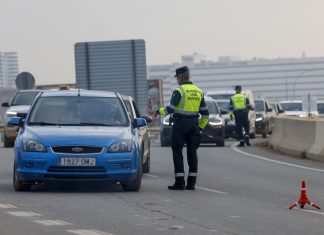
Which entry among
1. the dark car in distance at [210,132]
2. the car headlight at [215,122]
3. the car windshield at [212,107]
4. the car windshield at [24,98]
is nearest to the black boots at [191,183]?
the dark car in distance at [210,132]

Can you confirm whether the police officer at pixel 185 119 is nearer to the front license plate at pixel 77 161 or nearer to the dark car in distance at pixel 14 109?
the front license plate at pixel 77 161

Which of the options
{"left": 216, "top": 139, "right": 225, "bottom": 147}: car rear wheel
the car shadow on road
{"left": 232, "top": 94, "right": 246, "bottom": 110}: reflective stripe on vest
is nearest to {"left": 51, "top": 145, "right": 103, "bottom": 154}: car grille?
the car shadow on road

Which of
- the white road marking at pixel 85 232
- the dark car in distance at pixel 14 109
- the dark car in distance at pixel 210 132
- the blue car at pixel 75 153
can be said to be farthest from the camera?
the dark car in distance at pixel 210 132

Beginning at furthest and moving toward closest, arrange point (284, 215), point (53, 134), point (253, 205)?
1. point (53, 134)
2. point (253, 205)
3. point (284, 215)

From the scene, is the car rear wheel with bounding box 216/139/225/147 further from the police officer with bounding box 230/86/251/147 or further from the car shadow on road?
the car shadow on road

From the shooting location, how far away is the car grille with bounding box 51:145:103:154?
1678 centimetres

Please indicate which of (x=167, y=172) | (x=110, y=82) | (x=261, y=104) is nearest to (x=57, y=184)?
(x=167, y=172)

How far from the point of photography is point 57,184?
18.6 m

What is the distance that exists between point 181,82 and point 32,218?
556 cm

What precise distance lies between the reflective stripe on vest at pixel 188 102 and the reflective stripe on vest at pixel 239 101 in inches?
655

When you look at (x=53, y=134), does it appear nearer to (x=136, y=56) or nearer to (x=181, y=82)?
(x=181, y=82)

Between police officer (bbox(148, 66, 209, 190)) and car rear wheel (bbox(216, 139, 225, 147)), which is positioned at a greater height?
police officer (bbox(148, 66, 209, 190))

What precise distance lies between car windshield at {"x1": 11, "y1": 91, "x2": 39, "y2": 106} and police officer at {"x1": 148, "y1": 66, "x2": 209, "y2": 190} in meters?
17.1

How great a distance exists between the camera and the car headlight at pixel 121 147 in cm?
1692
